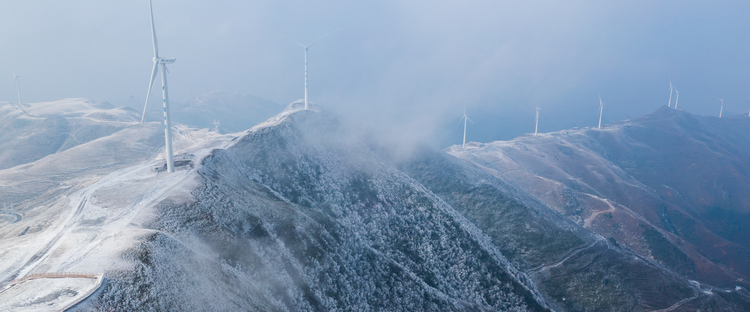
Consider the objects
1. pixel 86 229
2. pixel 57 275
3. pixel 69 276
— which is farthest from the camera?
pixel 86 229

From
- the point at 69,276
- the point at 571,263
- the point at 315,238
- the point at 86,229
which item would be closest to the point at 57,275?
the point at 69,276

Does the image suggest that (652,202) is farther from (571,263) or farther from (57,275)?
(57,275)

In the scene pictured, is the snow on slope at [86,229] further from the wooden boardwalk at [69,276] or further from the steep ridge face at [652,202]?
the steep ridge face at [652,202]

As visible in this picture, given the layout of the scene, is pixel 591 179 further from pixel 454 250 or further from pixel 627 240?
pixel 454 250

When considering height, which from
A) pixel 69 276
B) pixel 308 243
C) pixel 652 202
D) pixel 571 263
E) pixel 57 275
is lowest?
pixel 652 202

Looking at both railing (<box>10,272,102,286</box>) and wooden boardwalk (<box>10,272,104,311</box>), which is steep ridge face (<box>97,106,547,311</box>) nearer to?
wooden boardwalk (<box>10,272,104,311</box>)

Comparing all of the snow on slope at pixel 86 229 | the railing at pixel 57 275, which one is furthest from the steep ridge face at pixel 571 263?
the railing at pixel 57 275
